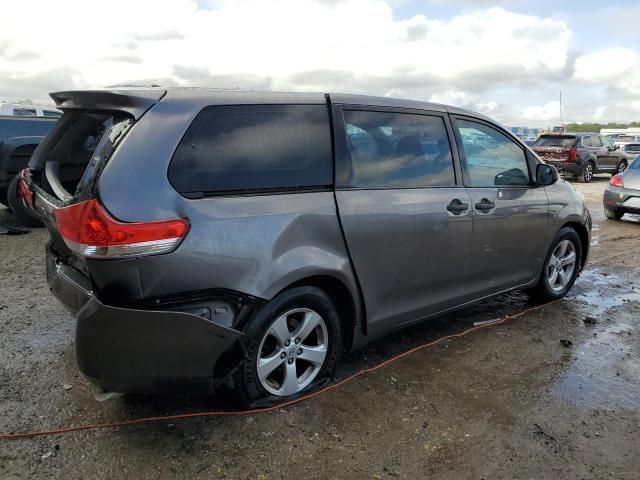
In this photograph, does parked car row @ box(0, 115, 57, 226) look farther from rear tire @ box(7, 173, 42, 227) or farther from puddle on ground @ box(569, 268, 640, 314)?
puddle on ground @ box(569, 268, 640, 314)

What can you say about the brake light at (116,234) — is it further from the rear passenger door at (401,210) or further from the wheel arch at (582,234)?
the wheel arch at (582,234)

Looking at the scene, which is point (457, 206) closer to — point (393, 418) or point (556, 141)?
point (393, 418)

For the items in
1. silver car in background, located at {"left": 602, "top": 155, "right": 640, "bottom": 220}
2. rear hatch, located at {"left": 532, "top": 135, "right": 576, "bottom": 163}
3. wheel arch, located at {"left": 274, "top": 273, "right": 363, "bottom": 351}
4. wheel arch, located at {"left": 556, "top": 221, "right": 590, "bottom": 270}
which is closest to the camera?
wheel arch, located at {"left": 274, "top": 273, "right": 363, "bottom": 351}

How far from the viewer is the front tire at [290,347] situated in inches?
112

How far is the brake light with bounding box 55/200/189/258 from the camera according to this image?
7.99 feet

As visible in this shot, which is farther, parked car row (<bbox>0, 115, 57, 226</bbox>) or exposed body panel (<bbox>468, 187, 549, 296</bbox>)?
parked car row (<bbox>0, 115, 57, 226</bbox>)

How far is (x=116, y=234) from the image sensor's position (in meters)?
2.43

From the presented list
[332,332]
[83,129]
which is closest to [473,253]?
[332,332]

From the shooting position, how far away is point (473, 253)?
156 inches

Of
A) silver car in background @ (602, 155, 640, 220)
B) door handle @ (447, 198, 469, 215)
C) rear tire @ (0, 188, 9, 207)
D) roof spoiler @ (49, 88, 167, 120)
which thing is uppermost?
roof spoiler @ (49, 88, 167, 120)

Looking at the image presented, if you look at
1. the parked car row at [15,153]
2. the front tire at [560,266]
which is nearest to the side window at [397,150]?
the front tire at [560,266]

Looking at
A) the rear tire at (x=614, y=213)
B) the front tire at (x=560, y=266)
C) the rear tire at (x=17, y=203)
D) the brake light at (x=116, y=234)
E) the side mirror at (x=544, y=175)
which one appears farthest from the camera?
the rear tire at (x=614, y=213)

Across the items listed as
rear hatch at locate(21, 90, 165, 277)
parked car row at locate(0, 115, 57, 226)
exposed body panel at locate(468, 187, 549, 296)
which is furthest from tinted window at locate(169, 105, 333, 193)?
parked car row at locate(0, 115, 57, 226)

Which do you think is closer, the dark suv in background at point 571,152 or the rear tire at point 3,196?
the rear tire at point 3,196
